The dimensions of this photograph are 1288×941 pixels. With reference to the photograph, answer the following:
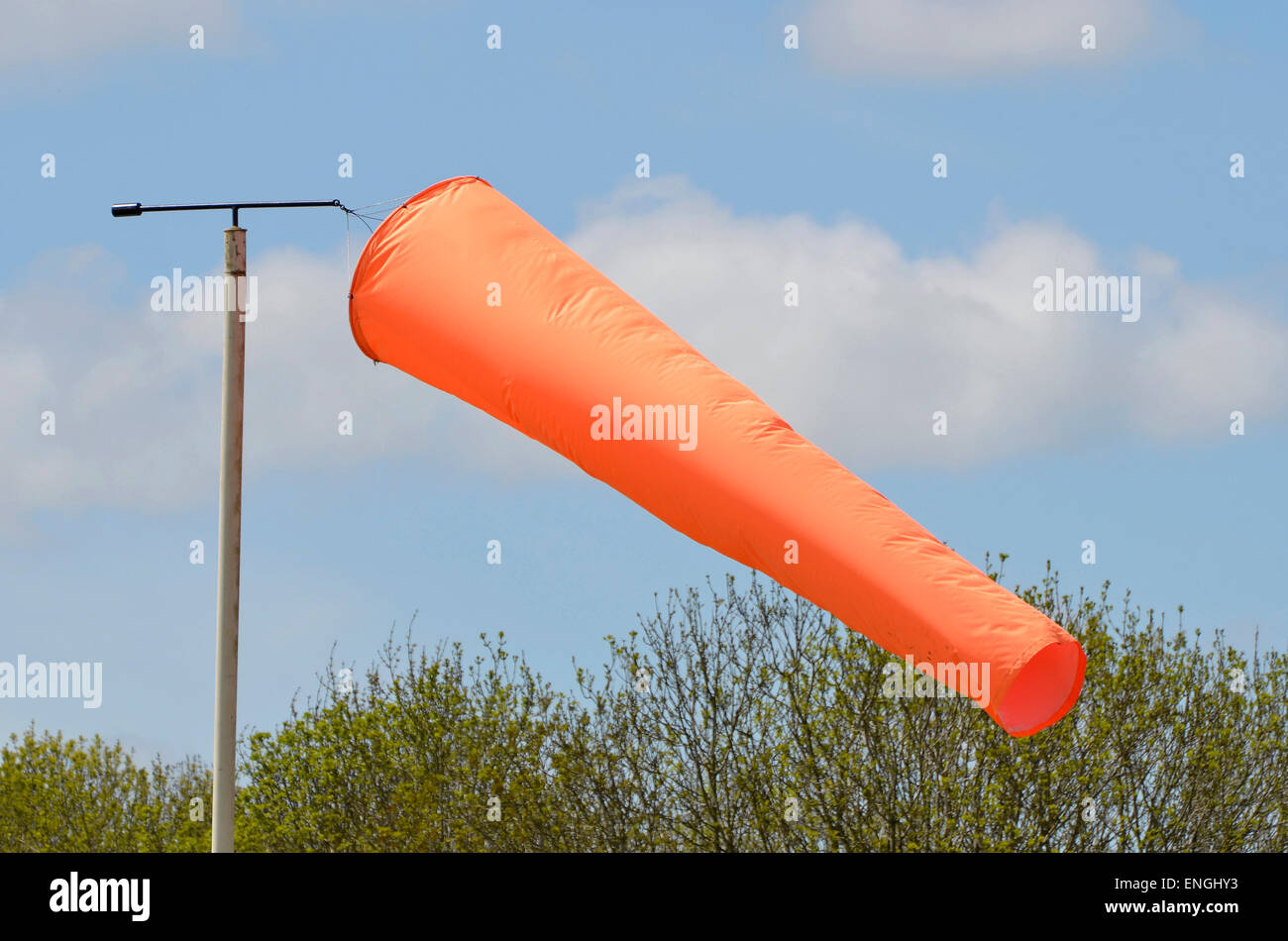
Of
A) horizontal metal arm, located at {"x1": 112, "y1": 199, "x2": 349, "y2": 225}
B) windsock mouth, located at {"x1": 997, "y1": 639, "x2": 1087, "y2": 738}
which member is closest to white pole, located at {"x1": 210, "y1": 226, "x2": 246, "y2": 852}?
horizontal metal arm, located at {"x1": 112, "y1": 199, "x2": 349, "y2": 225}

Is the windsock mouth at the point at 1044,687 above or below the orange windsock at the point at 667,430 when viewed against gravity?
below

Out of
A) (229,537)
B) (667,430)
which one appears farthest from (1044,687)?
(229,537)

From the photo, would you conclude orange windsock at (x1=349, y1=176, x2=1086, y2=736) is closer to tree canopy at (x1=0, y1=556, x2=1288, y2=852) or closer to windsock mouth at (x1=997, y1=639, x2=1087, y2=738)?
windsock mouth at (x1=997, y1=639, x2=1087, y2=738)

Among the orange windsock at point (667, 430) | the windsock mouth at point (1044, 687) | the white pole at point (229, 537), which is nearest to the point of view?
the windsock mouth at point (1044, 687)

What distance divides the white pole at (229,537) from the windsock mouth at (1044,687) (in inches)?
220

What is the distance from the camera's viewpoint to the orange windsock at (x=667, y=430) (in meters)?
7.84

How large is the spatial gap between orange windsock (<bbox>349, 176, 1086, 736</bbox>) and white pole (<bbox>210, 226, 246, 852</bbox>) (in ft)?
4.88

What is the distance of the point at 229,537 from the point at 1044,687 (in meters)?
6.11

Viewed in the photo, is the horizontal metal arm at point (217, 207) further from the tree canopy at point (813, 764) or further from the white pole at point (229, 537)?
the tree canopy at point (813, 764)

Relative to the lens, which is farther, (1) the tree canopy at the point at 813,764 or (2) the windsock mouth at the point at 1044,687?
(1) the tree canopy at the point at 813,764

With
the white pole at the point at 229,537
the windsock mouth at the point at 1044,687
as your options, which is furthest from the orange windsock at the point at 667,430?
the white pole at the point at 229,537

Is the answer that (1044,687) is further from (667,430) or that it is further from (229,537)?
(229,537)
